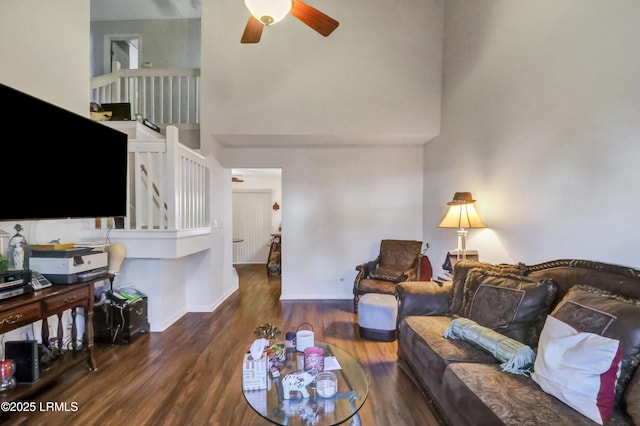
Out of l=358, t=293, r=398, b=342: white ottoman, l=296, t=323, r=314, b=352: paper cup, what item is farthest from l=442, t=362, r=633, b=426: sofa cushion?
l=358, t=293, r=398, b=342: white ottoman

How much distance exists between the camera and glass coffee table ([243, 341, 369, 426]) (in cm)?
137

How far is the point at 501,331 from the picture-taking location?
6.29ft

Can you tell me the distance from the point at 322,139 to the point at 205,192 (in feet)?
6.03

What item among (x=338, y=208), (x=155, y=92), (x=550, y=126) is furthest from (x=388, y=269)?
(x=155, y=92)

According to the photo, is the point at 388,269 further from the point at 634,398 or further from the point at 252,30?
the point at 252,30

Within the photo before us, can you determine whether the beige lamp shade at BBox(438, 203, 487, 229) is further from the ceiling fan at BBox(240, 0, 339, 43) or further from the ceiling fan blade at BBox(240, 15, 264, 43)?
the ceiling fan blade at BBox(240, 15, 264, 43)

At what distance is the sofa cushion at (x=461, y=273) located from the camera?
2.30 metres

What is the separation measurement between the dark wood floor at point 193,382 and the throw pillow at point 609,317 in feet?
3.49

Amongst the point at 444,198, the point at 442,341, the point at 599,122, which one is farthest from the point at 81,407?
the point at 444,198

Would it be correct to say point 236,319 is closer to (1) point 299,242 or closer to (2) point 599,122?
(1) point 299,242

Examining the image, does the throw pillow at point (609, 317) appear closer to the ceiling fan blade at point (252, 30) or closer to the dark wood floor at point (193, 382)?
the dark wood floor at point (193, 382)

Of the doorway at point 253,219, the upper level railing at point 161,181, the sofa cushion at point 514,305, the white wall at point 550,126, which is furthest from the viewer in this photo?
the doorway at point 253,219

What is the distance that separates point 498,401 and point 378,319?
71.3 inches

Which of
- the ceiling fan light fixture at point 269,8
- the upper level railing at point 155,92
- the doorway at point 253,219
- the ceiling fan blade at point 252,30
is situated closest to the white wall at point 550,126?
the ceiling fan light fixture at point 269,8
